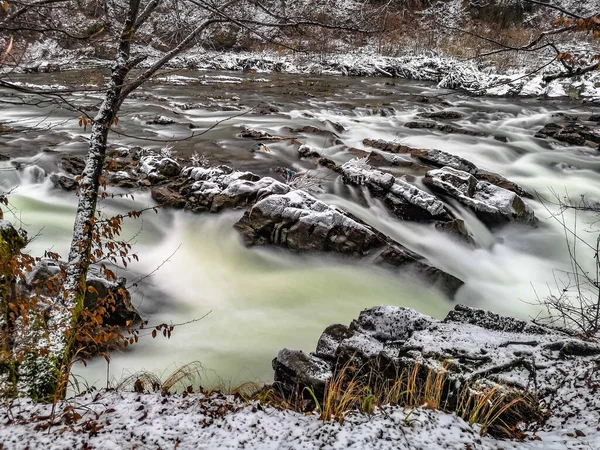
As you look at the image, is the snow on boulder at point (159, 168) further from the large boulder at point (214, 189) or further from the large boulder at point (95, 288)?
the large boulder at point (95, 288)

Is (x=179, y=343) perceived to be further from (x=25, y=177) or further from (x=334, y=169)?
(x=25, y=177)

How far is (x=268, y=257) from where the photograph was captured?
699 cm

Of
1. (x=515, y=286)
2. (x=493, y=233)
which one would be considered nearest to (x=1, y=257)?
(x=515, y=286)

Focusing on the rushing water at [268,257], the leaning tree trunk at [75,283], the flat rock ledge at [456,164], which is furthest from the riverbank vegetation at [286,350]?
the flat rock ledge at [456,164]

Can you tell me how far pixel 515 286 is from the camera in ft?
22.5

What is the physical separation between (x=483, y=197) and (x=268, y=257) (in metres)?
4.68

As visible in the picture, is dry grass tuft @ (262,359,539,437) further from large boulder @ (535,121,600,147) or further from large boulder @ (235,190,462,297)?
large boulder @ (535,121,600,147)

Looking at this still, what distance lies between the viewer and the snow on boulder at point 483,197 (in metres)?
7.93

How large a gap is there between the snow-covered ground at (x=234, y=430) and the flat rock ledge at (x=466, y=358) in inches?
13.0

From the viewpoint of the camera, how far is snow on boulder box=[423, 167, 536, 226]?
26.0 feet

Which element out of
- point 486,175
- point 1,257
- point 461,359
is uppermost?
point 486,175

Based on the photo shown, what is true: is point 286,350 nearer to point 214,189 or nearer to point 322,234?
point 322,234

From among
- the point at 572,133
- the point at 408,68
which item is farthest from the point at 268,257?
the point at 408,68

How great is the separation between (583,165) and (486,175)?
3853mm
